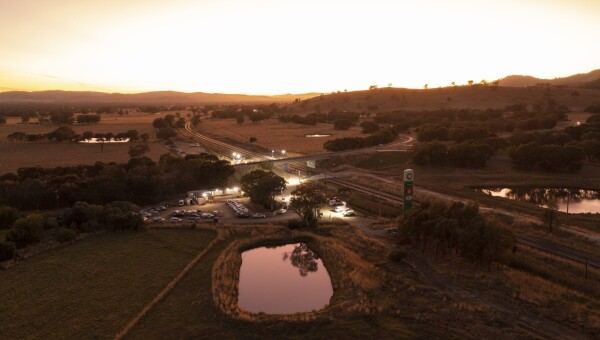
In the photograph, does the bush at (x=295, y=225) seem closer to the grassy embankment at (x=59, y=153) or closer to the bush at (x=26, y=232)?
the bush at (x=26, y=232)

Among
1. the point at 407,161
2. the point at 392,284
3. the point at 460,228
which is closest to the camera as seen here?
the point at 392,284

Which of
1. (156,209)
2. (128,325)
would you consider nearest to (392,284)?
(128,325)

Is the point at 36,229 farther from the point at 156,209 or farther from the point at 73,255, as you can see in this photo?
the point at 156,209

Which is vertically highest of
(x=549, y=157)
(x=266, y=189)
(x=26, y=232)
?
(x=549, y=157)

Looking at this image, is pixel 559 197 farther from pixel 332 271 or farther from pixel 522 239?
pixel 332 271

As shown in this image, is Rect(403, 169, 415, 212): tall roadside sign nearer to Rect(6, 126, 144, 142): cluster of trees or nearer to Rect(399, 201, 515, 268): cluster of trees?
Answer: Rect(399, 201, 515, 268): cluster of trees

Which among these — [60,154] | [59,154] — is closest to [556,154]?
[60,154]

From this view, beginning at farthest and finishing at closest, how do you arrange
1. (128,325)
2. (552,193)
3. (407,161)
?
(407,161) → (552,193) → (128,325)
